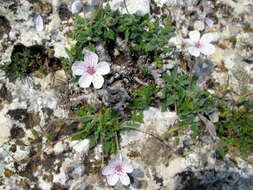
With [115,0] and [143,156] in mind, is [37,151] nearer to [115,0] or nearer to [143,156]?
[143,156]

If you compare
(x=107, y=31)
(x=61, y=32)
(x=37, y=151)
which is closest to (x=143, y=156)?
(x=37, y=151)

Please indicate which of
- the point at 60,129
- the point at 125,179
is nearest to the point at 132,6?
the point at 60,129

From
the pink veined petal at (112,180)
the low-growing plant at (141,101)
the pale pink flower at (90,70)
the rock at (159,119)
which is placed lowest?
the pink veined petal at (112,180)

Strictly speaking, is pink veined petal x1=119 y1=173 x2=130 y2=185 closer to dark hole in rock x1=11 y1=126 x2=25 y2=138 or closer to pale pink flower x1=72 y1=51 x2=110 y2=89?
pale pink flower x1=72 y1=51 x2=110 y2=89

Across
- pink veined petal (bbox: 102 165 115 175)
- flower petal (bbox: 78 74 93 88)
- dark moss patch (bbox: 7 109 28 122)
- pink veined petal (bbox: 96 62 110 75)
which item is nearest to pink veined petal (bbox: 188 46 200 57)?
pink veined petal (bbox: 96 62 110 75)

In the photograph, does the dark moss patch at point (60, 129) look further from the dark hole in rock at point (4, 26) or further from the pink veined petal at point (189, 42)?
the pink veined petal at point (189, 42)

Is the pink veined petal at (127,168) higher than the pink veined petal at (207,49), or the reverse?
the pink veined petal at (207,49)

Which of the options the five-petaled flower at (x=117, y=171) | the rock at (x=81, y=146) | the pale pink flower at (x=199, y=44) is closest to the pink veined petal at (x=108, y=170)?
the five-petaled flower at (x=117, y=171)
